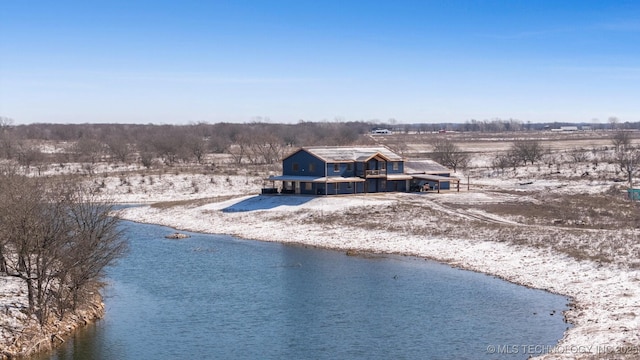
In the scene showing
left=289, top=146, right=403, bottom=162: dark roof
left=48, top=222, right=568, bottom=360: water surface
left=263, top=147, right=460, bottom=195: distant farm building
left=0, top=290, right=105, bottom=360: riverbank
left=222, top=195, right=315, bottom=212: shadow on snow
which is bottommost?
left=48, top=222, right=568, bottom=360: water surface

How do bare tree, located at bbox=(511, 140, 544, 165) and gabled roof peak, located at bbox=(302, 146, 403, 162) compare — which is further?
bare tree, located at bbox=(511, 140, 544, 165)

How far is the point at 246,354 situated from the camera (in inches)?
1169

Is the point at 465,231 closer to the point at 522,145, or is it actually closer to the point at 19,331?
the point at 19,331

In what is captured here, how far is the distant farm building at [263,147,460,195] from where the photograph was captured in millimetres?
77000

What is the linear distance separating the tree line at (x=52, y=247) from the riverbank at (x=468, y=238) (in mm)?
20798

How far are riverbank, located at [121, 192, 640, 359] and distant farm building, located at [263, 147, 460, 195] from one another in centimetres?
321

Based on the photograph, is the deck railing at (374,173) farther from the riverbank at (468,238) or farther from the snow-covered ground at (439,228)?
the riverbank at (468,238)

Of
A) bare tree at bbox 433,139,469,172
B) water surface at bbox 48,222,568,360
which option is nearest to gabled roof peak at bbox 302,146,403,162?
water surface at bbox 48,222,568,360

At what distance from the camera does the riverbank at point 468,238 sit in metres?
33.4

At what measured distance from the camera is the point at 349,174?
78.5 metres

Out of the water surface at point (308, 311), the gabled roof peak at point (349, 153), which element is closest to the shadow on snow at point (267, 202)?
the gabled roof peak at point (349, 153)

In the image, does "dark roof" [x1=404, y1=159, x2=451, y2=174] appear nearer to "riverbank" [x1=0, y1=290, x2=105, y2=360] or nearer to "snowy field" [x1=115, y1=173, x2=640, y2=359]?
"snowy field" [x1=115, y1=173, x2=640, y2=359]

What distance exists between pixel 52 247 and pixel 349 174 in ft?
161

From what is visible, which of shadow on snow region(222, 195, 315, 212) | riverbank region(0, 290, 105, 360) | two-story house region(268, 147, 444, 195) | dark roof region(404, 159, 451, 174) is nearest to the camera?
riverbank region(0, 290, 105, 360)
